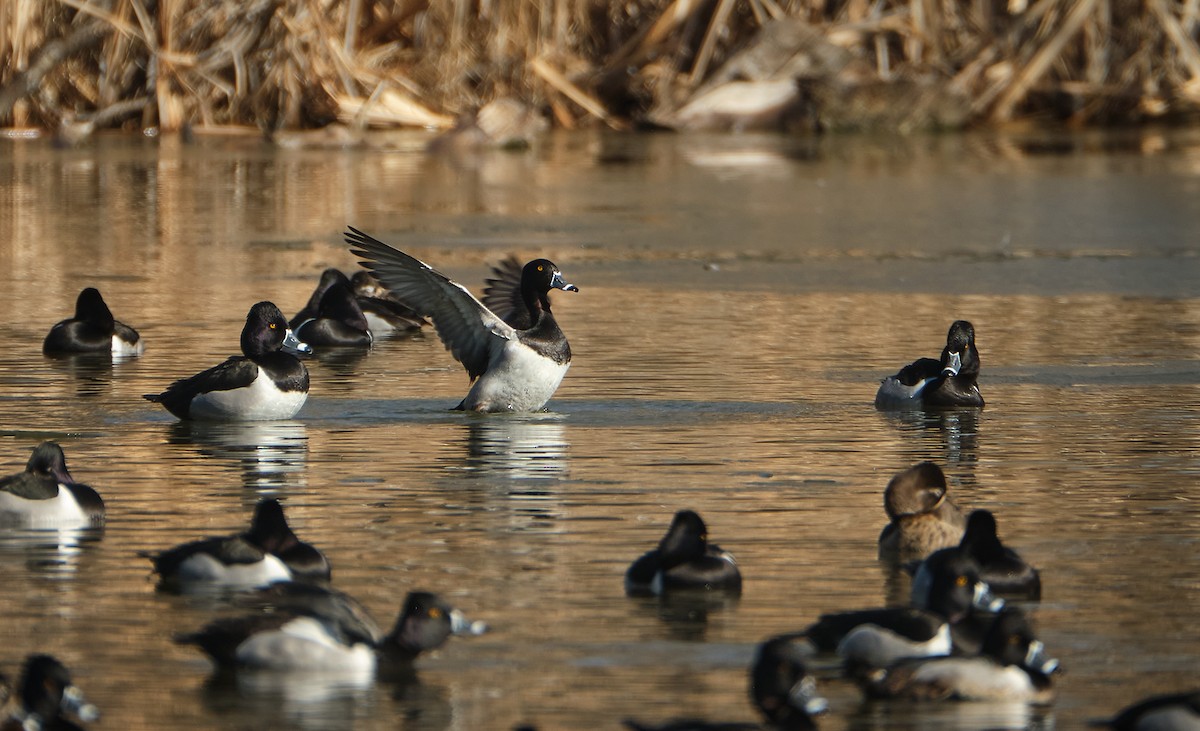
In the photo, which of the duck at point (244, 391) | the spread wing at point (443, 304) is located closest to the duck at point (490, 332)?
the spread wing at point (443, 304)

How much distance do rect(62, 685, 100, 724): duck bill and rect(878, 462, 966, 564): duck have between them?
3.11m

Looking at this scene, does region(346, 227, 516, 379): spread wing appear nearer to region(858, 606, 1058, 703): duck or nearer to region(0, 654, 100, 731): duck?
region(858, 606, 1058, 703): duck

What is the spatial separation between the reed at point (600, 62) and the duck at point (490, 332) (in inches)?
745

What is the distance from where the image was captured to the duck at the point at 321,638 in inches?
242

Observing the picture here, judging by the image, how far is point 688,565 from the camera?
6.96 m

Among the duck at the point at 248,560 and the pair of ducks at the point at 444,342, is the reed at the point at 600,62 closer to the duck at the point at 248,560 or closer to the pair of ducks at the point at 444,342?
the pair of ducks at the point at 444,342

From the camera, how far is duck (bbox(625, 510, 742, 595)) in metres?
6.97

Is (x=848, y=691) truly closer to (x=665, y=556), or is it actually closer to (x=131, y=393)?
(x=665, y=556)

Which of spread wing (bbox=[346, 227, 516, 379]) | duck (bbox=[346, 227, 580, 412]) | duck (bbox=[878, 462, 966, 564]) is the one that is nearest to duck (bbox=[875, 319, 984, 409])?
duck (bbox=[346, 227, 580, 412])

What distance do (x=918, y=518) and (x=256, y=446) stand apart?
140 inches

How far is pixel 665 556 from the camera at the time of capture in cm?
702

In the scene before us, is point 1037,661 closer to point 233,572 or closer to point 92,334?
point 233,572

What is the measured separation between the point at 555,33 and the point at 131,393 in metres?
23.0

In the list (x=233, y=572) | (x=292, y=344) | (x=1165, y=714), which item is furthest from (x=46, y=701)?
(x=292, y=344)
